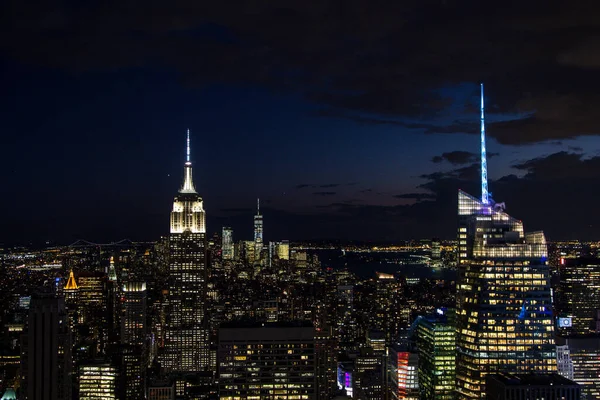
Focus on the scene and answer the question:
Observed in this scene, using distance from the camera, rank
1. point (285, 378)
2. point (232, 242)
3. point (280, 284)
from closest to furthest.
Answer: point (285, 378) < point (280, 284) < point (232, 242)

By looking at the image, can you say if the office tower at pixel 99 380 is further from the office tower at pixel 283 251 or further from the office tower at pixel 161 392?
the office tower at pixel 283 251

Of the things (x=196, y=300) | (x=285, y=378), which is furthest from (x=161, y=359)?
(x=285, y=378)

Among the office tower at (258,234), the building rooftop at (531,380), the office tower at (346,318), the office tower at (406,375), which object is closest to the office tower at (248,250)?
the office tower at (258,234)

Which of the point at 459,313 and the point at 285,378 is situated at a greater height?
the point at 459,313

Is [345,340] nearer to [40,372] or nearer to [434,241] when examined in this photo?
[40,372]

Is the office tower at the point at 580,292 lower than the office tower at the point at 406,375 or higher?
higher
